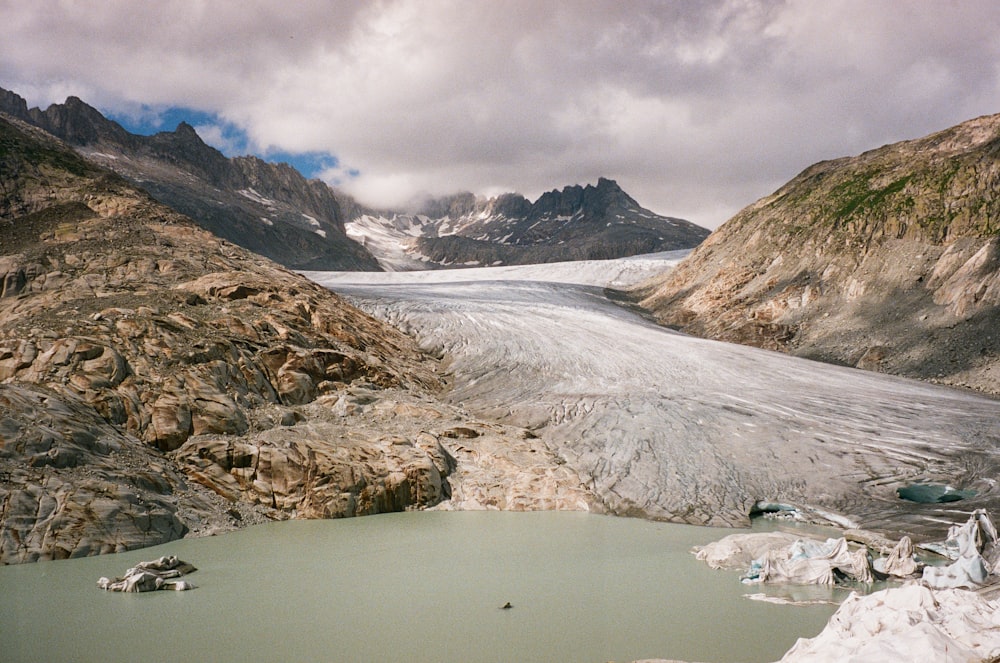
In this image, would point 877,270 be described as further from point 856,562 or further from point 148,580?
point 148,580

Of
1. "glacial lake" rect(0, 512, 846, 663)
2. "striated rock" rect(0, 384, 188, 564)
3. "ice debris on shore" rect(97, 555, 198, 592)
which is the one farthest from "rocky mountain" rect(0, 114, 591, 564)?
"ice debris on shore" rect(97, 555, 198, 592)

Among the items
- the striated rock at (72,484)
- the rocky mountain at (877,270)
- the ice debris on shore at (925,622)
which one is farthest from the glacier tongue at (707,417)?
the striated rock at (72,484)

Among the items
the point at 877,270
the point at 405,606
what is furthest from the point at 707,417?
the point at 877,270

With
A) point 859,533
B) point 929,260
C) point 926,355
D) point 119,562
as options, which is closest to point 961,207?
point 929,260

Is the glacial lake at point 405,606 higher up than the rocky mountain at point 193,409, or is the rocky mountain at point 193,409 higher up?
the rocky mountain at point 193,409

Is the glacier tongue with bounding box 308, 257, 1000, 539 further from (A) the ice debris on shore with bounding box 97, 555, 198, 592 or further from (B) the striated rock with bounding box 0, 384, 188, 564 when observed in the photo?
(B) the striated rock with bounding box 0, 384, 188, 564

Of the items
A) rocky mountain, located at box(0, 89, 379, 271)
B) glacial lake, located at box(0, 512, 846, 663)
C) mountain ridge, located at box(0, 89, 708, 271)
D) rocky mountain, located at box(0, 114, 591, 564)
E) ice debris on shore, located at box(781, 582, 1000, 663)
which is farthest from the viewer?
mountain ridge, located at box(0, 89, 708, 271)

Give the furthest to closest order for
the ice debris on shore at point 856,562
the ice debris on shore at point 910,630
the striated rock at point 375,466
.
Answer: the striated rock at point 375,466 < the ice debris on shore at point 856,562 < the ice debris on shore at point 910,630

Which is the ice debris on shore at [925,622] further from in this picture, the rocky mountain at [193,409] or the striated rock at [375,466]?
the rocky mountain at [193,409]
